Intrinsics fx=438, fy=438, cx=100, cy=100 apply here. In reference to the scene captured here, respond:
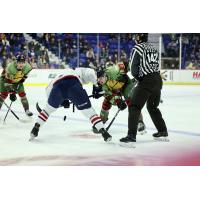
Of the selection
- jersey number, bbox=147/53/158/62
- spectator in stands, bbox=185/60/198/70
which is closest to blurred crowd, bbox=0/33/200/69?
spectator in stands, bbox=185/60/198/70

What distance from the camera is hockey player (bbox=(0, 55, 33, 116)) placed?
5.17m

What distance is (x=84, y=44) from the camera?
10961 millimetres

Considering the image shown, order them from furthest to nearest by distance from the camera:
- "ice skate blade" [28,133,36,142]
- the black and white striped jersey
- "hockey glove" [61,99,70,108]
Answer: "ice skate blade" [28,133,36,142] → "hockey glove" [61,99,70,108] → the black and white striped jersey

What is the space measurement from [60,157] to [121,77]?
1.04 metres

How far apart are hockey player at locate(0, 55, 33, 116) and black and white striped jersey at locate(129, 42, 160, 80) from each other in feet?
6.23

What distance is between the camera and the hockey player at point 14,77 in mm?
5168

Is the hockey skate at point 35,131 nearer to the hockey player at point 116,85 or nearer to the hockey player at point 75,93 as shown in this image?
the hockey player at point 75,93

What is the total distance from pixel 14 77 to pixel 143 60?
6.82ft

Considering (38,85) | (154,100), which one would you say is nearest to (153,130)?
(154,100)

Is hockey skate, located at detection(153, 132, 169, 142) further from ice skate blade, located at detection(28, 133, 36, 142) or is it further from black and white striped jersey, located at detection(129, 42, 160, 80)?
ice skate blade, located at detection(28, 133, 36, 142)

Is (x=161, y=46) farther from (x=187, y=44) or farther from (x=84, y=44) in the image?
(x=84, y=44)

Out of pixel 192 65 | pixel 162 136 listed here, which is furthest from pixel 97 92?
pixel 192 65

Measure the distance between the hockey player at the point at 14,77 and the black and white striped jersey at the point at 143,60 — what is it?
1.90 metres

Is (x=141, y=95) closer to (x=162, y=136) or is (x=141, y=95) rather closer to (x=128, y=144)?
(x=128, y=144)
